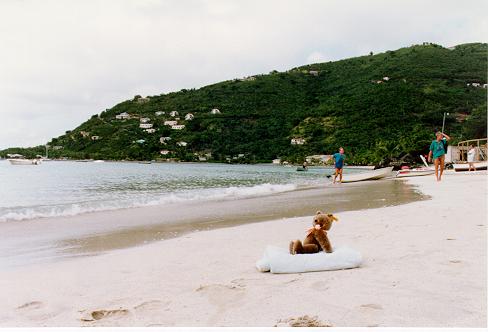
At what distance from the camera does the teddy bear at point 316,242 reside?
452 centimetres

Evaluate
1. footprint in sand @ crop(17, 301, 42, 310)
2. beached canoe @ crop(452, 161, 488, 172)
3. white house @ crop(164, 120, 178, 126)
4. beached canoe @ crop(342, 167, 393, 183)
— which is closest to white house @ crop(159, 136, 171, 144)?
white house @ crop(164, 120, 178, 126)

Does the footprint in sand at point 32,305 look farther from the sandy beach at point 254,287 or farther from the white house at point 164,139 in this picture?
the white house at point 164,139

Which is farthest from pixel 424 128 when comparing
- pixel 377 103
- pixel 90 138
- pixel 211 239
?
pixel 211 239

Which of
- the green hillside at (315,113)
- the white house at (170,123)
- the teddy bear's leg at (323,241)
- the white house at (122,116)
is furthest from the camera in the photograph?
the white house at (122,116)

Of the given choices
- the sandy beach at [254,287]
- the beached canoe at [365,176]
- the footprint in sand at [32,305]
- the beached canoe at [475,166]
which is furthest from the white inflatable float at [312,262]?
the beached canoe at [365,176]

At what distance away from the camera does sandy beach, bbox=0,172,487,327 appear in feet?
10.00

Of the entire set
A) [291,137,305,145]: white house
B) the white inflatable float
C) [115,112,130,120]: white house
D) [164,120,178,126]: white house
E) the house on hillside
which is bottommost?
the white inflatable float

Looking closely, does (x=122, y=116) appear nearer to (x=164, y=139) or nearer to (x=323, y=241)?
(x=164, y=139)

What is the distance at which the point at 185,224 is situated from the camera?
8977mm

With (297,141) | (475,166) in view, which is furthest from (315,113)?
(475,166)

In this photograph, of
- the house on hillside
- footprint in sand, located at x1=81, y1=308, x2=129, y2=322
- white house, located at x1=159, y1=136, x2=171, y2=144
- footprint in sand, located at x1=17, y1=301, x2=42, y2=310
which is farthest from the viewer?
the house on hillside

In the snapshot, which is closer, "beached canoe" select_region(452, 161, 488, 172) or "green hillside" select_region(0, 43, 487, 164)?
"beached canoe" select_region(452, 161, 488, 172)

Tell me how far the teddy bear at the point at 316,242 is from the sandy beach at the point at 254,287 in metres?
0.43

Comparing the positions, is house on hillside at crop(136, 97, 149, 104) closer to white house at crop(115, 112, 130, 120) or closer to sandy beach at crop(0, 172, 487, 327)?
white house at crop(115, 112, 130, 120)
